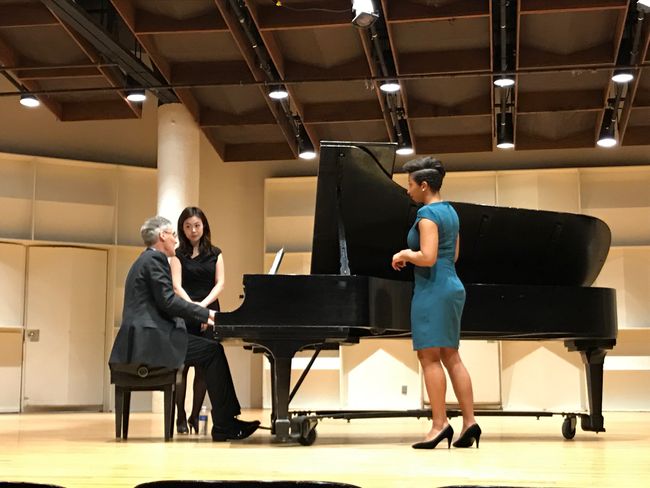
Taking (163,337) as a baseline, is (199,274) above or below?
above

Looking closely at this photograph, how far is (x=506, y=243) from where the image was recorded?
5359 mm

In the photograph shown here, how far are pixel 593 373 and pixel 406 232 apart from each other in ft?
4.96

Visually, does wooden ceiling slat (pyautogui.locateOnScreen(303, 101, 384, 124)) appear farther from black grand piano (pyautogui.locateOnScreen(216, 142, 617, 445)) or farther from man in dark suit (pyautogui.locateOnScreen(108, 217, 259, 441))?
man in dark suit (pyautogui.locateOnScreen(108, 217, 259, 441))

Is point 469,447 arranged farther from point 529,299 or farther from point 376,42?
point 376,42

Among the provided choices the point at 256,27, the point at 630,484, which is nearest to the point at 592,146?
the point at 256,27

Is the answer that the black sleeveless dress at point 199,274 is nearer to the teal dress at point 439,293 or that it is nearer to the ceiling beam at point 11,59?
the teal dress at point 439,293

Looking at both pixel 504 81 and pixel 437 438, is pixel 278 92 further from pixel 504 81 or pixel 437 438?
pixel 437 438

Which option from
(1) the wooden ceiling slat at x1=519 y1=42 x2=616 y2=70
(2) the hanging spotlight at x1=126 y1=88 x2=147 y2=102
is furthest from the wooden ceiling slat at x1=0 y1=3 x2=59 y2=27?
(1) the wooden ceiling slat at x1=519 y1=42 x2=616 y2=70

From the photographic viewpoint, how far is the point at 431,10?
24.1ft

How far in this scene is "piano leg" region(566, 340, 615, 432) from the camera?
543cm

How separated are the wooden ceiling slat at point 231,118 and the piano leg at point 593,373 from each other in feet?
16.9

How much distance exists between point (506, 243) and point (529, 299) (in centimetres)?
42

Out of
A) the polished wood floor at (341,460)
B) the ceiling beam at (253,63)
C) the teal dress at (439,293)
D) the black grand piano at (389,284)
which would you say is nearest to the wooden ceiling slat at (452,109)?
the ceiling beam at (253,63)

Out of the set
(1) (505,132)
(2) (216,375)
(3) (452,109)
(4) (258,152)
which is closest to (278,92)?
(3) (452,109)
